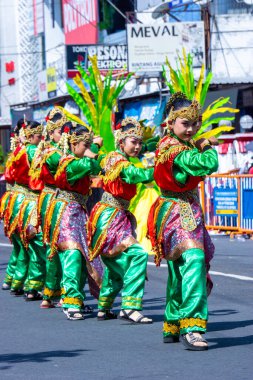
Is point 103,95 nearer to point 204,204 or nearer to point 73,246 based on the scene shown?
point 204,204

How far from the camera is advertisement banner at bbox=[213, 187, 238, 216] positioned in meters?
21.6

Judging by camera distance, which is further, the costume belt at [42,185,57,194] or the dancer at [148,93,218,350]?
the costume belt at [42,185,57,194]

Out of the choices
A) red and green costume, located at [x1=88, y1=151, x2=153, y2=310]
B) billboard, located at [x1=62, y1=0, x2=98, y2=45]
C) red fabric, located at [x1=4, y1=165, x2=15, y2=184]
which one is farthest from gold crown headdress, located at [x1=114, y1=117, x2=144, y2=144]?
billboard, located at [x1=62, y1=0, x2=98, y2=45]

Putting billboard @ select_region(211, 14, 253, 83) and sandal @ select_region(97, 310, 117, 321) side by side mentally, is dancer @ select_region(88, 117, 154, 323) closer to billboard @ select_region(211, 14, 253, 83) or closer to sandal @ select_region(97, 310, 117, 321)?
sandal @ select_region(97, 310, 117, 321)

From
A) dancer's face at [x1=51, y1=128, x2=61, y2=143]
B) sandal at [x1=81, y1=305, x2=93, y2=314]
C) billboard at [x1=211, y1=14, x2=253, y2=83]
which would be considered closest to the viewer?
sandal at [x1=81, y1=305, x2=93, y2=314]

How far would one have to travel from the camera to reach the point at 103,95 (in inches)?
801

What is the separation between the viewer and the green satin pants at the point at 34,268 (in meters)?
12.5

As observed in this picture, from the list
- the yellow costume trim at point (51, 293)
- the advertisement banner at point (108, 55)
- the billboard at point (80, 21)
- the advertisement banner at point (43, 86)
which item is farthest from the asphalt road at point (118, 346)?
the billboard at point (80, 21)

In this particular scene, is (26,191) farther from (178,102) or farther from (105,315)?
(178,102)

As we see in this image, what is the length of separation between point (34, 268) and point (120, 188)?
2.56 meters

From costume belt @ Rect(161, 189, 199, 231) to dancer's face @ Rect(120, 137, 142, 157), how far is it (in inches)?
68.3

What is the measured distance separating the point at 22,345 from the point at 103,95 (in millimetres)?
11570

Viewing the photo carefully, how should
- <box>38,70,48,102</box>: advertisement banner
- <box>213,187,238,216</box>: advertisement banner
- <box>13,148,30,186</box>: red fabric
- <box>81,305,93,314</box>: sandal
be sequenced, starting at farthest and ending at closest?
<box>38,70,48,102</box>: advertisement banner < <box>213,187,238,216</box>: advertisement banner < <box>13,148,30,186</box>: red fabric < <box>81,305,93,314</box>: sandal

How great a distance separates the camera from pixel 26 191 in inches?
520
